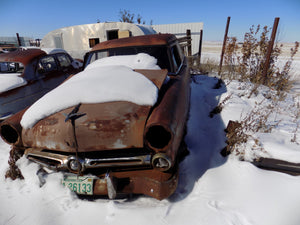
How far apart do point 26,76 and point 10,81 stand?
1.18 feet

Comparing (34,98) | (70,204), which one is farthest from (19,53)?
(70,204)

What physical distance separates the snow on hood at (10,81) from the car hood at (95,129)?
2304 mm

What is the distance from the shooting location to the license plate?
5.90 feet

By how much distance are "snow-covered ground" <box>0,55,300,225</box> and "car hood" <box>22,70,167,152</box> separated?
52cm

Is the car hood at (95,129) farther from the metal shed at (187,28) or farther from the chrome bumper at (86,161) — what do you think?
the metal shed at (187,28)

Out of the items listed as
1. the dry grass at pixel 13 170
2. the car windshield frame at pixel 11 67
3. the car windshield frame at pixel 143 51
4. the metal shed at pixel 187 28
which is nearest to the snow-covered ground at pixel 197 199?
the dry grass at pixel 13 170

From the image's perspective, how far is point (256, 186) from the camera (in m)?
1.92

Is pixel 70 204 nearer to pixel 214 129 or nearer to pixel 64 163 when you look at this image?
pixel 64 163

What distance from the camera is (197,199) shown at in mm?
1890

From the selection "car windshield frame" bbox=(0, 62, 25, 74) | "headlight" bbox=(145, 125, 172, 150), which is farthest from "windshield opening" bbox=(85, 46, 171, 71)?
"car windshield frame" bbox=(0, 62, 25, 74)

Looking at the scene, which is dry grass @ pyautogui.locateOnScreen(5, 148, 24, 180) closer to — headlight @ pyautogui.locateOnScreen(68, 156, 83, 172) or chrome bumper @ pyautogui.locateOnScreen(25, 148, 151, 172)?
chrome bumper @ pyautogui.locateOnScreen(25, 148, 151, 172)

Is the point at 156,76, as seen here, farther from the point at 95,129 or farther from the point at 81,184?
the point at 81,184

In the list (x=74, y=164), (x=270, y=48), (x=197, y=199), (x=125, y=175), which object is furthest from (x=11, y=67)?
(x=270, y=48)

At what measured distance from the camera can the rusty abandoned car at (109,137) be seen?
1668mm
